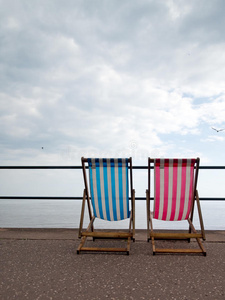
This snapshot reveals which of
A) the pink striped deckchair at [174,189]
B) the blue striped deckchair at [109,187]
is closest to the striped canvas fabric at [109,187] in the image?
the blue striped deckchair at [109,187]

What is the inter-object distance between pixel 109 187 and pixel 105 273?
1.13 m

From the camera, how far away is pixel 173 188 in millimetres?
3162

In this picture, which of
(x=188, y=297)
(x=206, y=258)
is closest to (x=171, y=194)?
(x=206, y=258)

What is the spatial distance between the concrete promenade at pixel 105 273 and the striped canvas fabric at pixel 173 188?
391mm

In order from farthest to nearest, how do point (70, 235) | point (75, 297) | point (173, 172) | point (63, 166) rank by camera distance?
point (63, 166) < point (70, 235) < point (173, 172) < point (75, 297)

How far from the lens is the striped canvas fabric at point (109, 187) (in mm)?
3145

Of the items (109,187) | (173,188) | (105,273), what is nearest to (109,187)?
(109,187)

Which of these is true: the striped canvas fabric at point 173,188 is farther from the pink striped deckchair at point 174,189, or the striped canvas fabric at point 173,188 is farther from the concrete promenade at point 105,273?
the concrete promenade at point 105,273

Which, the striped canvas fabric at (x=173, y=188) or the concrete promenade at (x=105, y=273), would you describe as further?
the striped canvas fabric at (x=173, y=188)

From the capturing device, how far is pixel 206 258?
266 centimetres

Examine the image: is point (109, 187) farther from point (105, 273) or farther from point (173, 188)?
point (105, 273)

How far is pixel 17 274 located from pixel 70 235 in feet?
4.16

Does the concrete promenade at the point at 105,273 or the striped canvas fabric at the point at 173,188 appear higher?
the striped canvas fabric at the point at 173,188

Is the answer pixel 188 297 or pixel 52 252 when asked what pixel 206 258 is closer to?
pixel 188 297
